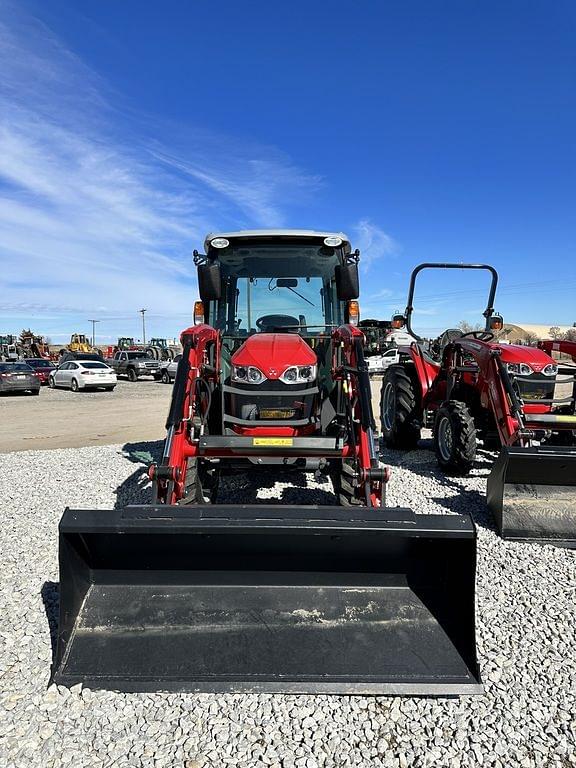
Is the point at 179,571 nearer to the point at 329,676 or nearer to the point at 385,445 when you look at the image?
the point at 329,676

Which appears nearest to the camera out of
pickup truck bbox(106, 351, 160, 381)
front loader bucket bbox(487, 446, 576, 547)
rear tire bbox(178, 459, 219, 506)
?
rear tire bbox(178, 459, 219, 506)

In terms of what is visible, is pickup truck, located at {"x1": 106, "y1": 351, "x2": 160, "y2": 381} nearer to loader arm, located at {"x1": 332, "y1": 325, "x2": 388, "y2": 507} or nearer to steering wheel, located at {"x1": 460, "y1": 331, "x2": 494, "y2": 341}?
steering wheel, located at {"x1": 460, "y1": 331, "x2": 494, "y2": 341}

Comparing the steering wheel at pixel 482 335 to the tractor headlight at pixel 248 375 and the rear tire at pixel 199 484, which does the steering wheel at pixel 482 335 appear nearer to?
the tractor headlight at pixel 248 375

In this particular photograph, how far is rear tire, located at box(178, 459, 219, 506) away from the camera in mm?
3859

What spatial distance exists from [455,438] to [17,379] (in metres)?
19.0

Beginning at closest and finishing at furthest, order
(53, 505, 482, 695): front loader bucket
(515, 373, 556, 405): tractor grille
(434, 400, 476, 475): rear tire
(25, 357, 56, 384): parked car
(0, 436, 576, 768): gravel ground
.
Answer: (0, 436, 576, 768): gravel ground → (53, 505, 482, 695): front loader bucket → (434, 400, 476, 475): rear tire → (515, 373, 556, 405): tractor grille → (25, 357, 56, 384): parked car

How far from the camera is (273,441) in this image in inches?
153

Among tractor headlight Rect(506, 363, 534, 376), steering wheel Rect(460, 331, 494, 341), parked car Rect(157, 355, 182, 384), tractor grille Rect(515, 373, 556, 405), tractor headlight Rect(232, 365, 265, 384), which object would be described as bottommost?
parked car Rect(157, 355, 182, 384)

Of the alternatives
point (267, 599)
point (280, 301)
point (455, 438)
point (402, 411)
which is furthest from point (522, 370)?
point (267, 599)

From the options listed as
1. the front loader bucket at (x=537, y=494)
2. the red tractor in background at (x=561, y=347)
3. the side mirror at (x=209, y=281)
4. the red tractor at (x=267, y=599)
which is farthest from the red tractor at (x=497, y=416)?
the side mirror at (x=209, y=281)

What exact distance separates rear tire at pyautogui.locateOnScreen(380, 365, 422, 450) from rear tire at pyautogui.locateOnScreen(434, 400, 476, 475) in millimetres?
1114

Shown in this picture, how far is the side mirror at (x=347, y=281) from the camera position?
4.66m

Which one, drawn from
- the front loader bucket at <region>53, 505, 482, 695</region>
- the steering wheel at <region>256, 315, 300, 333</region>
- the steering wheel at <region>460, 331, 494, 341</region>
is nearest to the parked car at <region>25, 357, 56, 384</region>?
the steering wheel at <region>460, 331, 494, 341</region>

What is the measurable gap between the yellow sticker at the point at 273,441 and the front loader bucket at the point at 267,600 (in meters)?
1.21
